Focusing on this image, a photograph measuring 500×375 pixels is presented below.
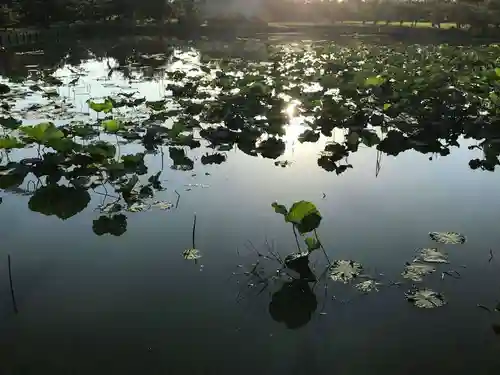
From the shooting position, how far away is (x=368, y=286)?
4.19 meters

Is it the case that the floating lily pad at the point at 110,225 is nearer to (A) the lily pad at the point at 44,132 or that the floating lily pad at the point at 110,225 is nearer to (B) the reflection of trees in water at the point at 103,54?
(A) the lily pad at the point at 44,132

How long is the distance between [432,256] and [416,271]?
347 mm

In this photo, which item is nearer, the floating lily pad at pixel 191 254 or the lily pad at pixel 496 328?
the lily pad at pixel 496 328

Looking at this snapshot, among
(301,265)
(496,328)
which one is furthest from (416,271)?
(301,265)

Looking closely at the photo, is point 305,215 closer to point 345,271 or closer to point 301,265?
point 301,265

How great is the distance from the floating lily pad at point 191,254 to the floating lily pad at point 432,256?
2.10 metres

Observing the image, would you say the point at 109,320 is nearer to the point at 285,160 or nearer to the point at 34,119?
the point at 285,160

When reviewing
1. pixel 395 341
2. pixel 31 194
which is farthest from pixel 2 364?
pixel 31 194

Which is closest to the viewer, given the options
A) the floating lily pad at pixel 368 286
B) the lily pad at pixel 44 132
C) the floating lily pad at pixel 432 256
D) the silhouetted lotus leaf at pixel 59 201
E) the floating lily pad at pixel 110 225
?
the floating lily pad at pixel 368 286

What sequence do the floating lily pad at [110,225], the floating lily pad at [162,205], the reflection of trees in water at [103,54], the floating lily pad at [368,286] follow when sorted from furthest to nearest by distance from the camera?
the reflection of trees in water at [103,54] → the floating lily pad at [162,205] → the floating lily pad at [110,225] → the floating lily pad at [368,286]

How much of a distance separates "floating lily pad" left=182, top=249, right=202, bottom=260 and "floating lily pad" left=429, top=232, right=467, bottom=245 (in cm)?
235

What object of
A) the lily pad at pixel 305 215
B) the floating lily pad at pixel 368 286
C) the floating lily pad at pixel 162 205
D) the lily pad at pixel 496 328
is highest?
the lily pad at pixel 305 215

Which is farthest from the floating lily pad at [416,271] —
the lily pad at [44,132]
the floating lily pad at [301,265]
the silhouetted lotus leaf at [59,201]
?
the lily pad at [44,132]

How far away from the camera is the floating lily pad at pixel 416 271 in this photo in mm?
4301
